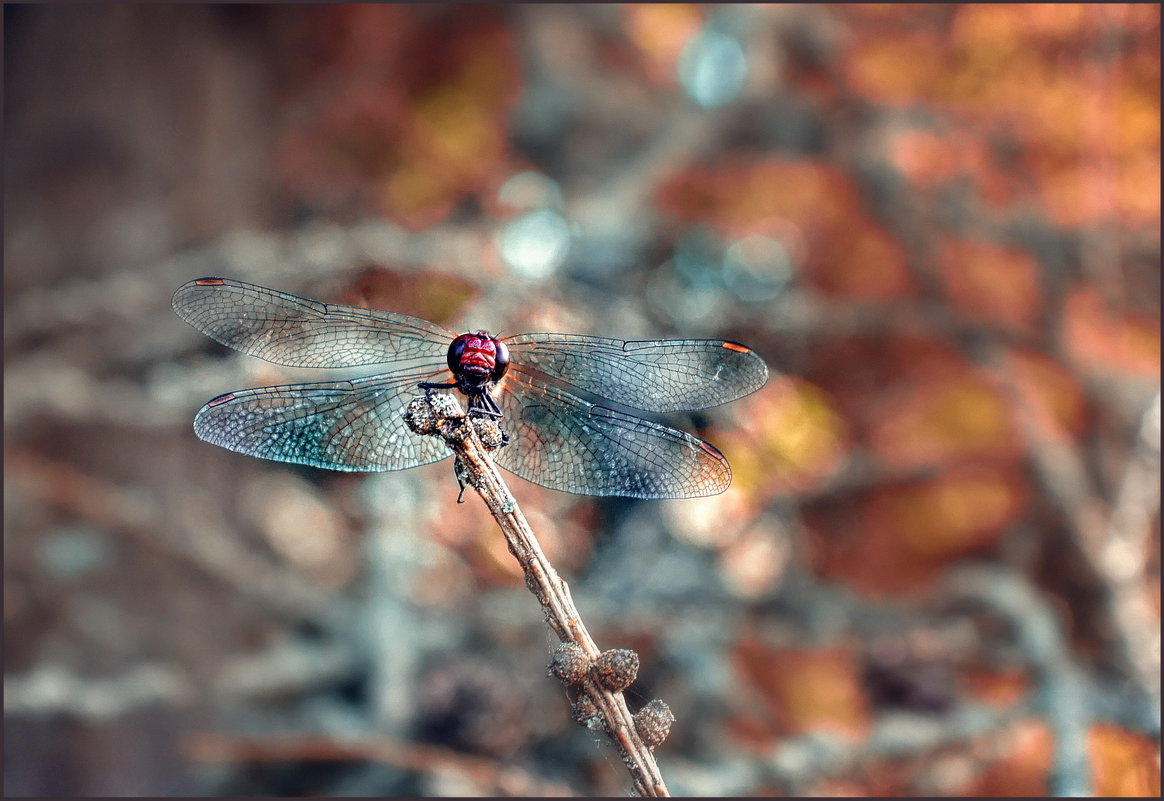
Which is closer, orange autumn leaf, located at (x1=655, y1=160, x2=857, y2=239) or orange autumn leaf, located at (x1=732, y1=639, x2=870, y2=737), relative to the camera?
orange autumn leaf, located at (x1=732, y1=639, x2=870, y2=737)

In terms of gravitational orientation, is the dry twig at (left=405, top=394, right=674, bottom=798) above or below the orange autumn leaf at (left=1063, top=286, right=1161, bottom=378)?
below

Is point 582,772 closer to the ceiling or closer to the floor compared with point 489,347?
closer to the floor

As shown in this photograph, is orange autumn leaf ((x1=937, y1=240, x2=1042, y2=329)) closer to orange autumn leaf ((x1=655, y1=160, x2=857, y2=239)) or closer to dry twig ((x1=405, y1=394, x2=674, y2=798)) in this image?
orange autumn leaf ((x1=655, y1=160, x2=857, y2=239))

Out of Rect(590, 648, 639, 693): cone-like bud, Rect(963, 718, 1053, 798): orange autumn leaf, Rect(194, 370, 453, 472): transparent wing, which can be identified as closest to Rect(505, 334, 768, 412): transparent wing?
Rect(194, 370, 453, 472): transparent wing

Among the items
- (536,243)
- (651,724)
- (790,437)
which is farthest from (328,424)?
(790,437)

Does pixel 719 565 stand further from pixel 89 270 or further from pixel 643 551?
pixel 89 270

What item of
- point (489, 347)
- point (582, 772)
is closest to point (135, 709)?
point (582, 772)

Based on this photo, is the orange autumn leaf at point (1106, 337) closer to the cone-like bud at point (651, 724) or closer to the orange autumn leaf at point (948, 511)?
the orange autumn leaf at point (948, 511)

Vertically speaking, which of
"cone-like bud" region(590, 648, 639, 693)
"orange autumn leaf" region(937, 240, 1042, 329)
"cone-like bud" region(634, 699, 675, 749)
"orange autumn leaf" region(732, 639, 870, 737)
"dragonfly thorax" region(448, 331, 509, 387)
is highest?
"orange autumn leaf" region(937, 240, 1042, 329)
